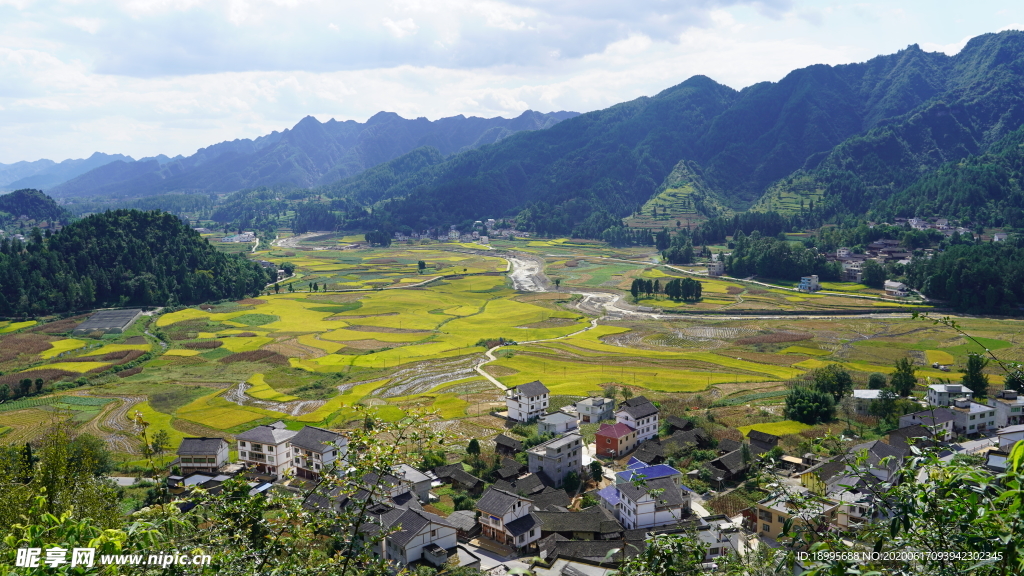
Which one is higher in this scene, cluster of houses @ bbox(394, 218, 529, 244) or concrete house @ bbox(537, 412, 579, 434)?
cluster of houses @ bbox(394, 218, 529, 244)

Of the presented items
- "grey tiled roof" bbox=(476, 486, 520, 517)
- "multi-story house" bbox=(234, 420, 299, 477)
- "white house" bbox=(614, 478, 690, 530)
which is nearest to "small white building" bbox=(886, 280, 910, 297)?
"white house" bbox=(614, 478, 690, 530)

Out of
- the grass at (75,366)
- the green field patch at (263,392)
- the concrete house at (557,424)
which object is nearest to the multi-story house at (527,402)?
the concrete house at (557,424)

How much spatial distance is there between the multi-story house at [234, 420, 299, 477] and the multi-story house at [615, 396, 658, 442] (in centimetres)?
1930

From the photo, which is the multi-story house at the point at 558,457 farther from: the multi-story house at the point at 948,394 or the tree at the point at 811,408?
the multi-story house at the point at 948,394

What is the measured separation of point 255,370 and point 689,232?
115597 mm

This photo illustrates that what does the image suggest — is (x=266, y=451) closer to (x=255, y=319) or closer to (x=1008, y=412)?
(x=1008, y=412)

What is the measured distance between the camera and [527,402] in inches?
1665

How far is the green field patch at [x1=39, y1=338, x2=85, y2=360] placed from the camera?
6031 cm

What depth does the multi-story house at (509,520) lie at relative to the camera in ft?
85.8

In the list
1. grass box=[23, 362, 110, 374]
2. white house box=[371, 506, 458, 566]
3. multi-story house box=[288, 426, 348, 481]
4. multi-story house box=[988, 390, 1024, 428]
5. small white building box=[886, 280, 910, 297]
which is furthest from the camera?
small white building box=[886, 280, 910, 297]

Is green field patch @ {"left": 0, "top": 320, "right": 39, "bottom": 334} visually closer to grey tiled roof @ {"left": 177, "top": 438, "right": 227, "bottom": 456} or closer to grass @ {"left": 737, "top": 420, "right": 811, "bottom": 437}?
grey tiled roof @ {"left": 177, "top": 438, "right": 227, "bottom": 456}

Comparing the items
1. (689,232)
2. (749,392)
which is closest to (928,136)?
(689,232)

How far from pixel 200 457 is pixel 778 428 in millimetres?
33385

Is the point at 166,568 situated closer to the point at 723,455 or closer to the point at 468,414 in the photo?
the point at 723,455
